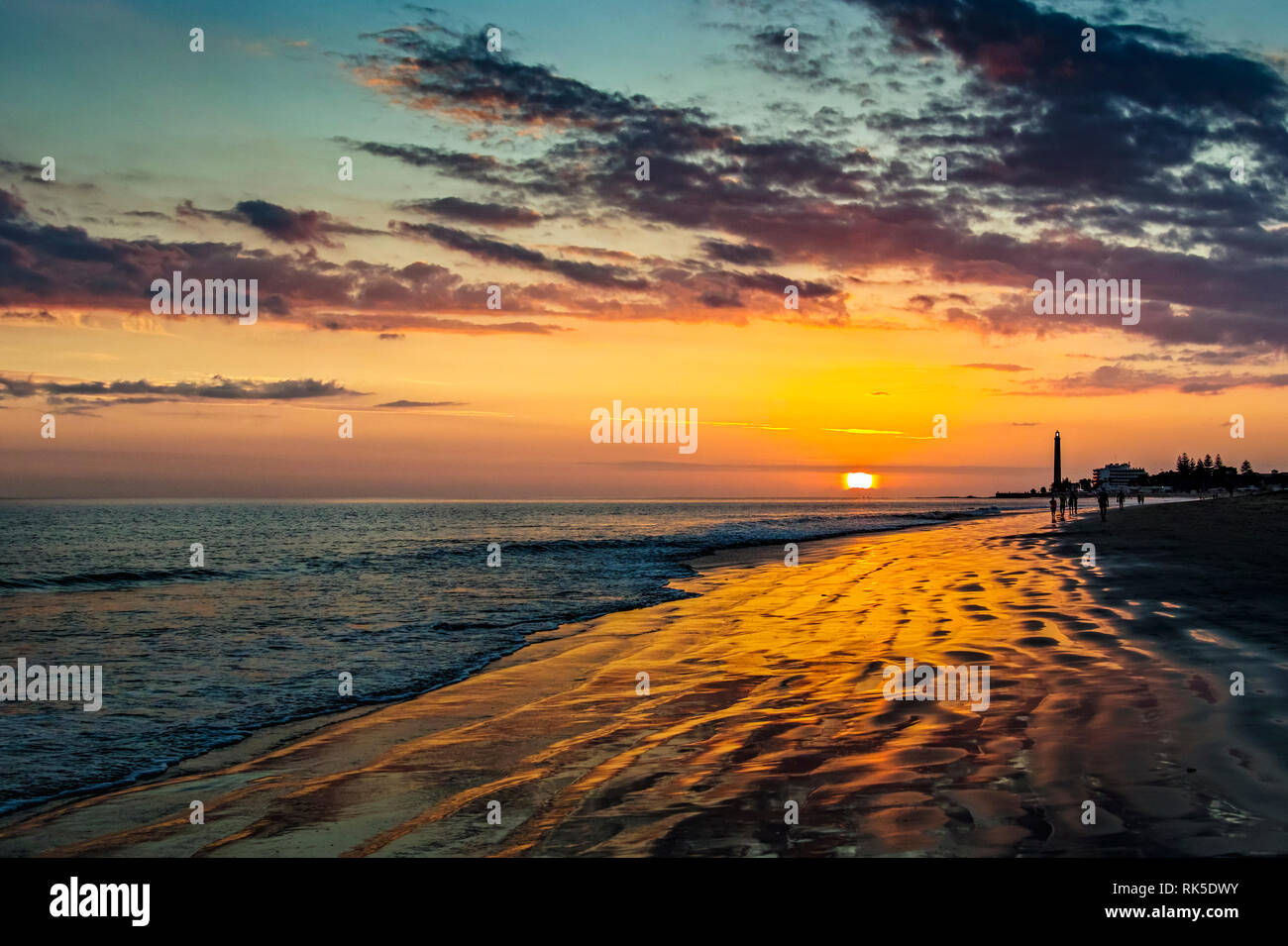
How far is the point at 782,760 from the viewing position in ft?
25.7

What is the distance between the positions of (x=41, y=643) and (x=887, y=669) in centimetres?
1774

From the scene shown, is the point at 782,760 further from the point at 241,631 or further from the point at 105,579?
the point at 105,579

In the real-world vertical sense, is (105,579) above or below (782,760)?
below

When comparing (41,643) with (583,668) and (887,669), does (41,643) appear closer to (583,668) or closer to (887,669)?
(583,668)

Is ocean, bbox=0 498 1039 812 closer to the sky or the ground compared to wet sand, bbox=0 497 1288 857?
closer to the ground

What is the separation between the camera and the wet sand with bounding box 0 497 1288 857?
5.93 m

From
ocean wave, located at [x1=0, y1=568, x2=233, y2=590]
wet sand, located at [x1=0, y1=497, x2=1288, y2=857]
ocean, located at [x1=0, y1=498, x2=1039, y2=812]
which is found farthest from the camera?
ocean wave, located at [x1=0, y1=568, x2=233, y2=590]

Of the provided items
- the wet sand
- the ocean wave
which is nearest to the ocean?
the ocean wave

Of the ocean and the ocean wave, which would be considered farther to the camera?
the ocean wave

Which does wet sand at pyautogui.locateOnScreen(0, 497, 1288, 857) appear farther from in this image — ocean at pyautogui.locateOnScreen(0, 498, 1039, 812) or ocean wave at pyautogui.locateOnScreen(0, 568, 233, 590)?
ocean wave at pyautogui.locateOnScreen(0, 568, 233, 590)

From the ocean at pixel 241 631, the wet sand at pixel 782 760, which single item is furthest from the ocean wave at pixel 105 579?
the wet sand at pixel 782 760

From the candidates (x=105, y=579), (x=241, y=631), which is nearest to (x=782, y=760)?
(x=241, y=631)

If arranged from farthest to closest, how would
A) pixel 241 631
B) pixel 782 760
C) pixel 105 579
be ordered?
pixel 105 579 < pixel 241 631 < pixel 782 760
